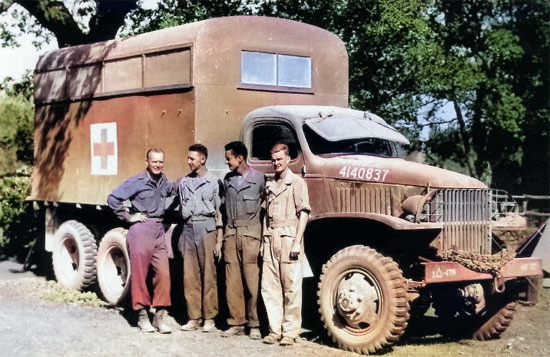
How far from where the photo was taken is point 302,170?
8430 millimetres

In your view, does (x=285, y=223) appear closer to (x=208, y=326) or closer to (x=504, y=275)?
(x=208, y=326)

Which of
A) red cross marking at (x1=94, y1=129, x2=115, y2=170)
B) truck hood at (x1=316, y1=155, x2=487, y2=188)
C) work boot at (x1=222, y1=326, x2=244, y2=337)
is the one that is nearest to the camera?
truck hood at (x1=316, y1=155, x2=487, y2=188)

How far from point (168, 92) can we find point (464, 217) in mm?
4107

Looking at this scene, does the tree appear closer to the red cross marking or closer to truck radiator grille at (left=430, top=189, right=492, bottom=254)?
the red cross marking

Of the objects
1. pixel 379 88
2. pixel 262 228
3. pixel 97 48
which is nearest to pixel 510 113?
pixel 379 88

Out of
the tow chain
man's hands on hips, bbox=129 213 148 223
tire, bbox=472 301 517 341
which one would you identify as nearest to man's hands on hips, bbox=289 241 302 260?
the tow chain

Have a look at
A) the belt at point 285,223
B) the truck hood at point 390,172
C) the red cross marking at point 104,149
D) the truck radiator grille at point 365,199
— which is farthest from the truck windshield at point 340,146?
the red cross marking at point 104,149

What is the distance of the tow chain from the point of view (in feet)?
24.5

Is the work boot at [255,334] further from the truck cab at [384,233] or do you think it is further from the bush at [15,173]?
the bush at [15,173]

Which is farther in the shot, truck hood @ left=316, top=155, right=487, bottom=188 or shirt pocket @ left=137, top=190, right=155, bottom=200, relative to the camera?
shirt pocket @ left=137, top=190, right=155, bottom=200

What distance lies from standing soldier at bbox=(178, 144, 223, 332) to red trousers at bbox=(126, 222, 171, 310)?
26 cm

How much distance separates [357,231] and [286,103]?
7.85 ft

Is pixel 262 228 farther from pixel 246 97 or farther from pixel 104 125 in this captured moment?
pixel 104 125

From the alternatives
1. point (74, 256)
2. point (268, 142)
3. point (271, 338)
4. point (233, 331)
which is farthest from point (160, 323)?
point (74, 256)
